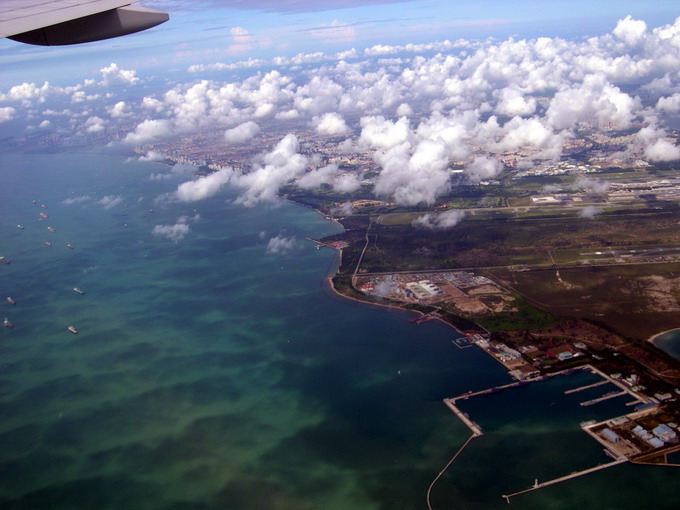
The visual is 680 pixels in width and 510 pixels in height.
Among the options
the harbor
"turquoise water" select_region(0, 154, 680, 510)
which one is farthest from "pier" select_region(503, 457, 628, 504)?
"turquoise water" select_region(0, 154, 680, 510)

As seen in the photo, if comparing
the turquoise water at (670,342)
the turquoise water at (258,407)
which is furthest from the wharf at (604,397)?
the turquoise water at (670,342)

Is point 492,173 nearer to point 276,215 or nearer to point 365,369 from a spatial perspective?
point 276,215

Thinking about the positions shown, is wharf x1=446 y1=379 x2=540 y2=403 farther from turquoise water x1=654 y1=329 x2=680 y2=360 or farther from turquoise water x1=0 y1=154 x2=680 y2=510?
turquoise water x1=654 y1=329 x2=680 y2=360

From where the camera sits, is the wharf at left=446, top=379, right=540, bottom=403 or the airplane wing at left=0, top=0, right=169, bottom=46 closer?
the airplane wing at left=0, top=0, right=169, bottom=46

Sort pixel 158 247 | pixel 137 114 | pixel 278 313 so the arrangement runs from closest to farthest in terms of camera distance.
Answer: pixel 278 313 → pixel 158 247 → pixel 137 114

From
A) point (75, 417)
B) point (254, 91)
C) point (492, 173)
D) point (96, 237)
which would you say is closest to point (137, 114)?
point (254, 91)

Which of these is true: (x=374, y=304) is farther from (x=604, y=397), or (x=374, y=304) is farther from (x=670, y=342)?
(x=670, y=342)

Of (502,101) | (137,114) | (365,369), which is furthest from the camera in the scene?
(137,114)
